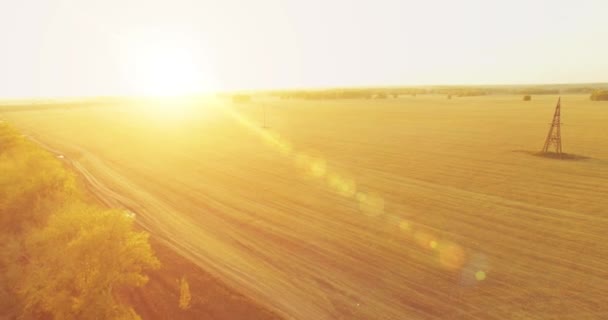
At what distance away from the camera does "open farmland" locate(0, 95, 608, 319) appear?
11.7 m

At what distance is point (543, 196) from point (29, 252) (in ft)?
85.0

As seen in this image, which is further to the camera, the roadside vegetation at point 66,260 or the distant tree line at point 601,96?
the distant tree line at point 601,96

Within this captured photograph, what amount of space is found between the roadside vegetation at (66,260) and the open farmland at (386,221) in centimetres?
305

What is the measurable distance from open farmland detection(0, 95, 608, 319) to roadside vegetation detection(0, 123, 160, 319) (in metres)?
3.05

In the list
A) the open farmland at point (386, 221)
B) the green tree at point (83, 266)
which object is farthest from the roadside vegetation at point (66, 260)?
the open farmland at point (386, 221)

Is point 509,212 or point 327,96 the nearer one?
point 509,212

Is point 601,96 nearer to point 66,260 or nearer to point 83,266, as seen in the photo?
point 83,266

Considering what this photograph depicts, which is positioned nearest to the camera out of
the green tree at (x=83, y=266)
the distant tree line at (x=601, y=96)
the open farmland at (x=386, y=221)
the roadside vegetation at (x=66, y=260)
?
the green tree at (x=83, y=266)

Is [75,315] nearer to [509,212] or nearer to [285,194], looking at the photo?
[285,194]

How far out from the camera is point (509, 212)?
1830 centimetres

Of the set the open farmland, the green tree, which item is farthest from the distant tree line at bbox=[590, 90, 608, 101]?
the green tree

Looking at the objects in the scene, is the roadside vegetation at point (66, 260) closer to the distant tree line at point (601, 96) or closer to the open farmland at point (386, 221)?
the open farmland at point (386, 221)

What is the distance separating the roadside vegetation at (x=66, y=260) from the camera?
1045cm

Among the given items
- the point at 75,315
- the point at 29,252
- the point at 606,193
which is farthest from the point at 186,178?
the point at 606,193
